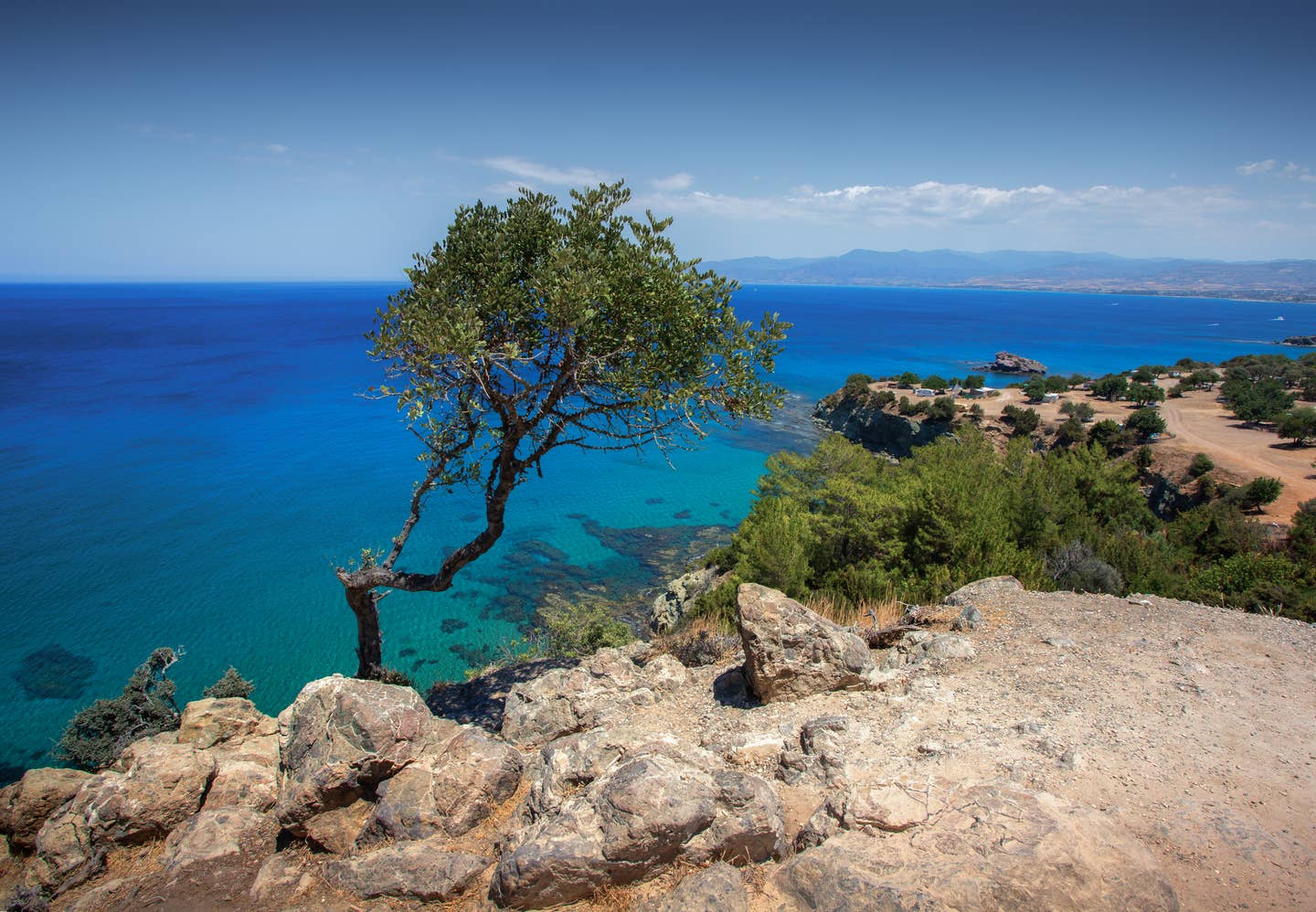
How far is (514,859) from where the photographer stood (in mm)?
5719

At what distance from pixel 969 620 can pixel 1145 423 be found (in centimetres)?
4395

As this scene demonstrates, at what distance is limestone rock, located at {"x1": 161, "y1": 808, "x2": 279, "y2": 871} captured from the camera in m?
7.11

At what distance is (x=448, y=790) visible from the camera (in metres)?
7.04

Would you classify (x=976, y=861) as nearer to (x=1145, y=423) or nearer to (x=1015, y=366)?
(x=1145, y=423)

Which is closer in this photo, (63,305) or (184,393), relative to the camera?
(184,393)

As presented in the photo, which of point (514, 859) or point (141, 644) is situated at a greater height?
point (514, 859)

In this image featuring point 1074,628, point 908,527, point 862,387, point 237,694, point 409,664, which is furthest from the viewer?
point 862,387

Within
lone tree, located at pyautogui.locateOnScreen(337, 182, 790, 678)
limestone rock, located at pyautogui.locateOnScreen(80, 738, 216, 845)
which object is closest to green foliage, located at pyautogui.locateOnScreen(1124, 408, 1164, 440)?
lone tree, located at pyautogui.locateOnScreen(337, 182, 790, 678)

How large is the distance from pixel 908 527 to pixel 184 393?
252 feet

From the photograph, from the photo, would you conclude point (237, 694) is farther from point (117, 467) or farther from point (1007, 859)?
point (117, 467)

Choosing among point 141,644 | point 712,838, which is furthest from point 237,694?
point 712,838

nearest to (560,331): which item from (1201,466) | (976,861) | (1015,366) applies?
(976,861)

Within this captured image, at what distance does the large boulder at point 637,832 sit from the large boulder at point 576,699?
11.2 feet

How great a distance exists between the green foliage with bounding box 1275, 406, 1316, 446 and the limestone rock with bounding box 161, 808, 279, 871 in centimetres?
5688
